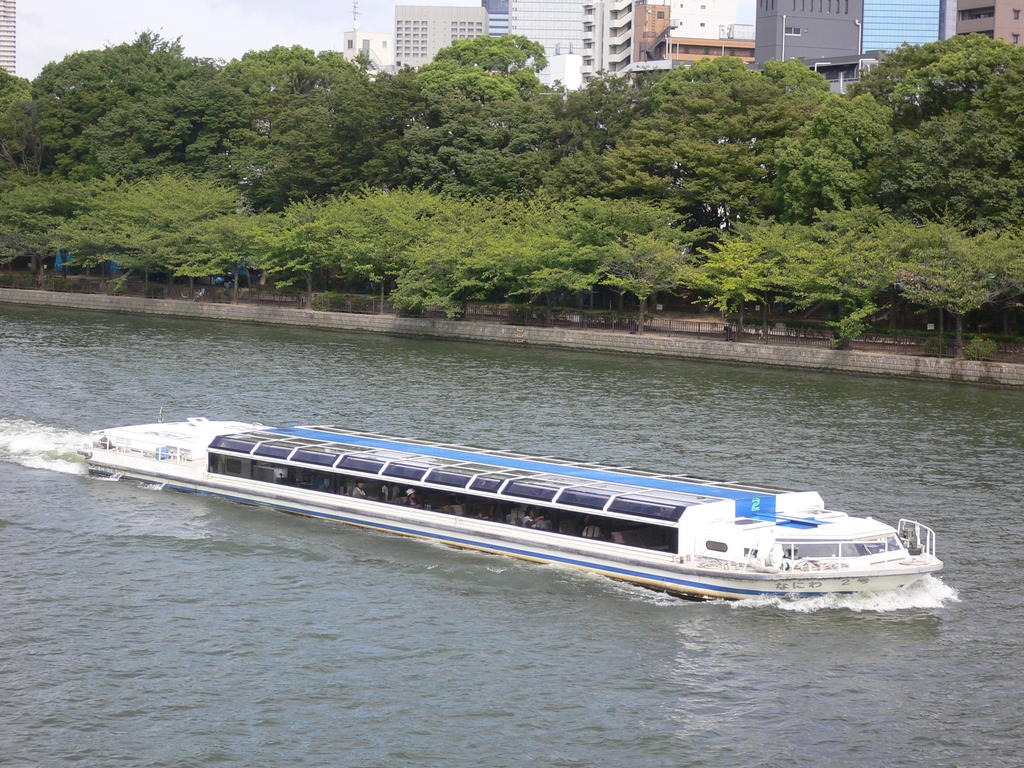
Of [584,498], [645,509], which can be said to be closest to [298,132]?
[584,498]

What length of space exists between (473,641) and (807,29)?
429ft

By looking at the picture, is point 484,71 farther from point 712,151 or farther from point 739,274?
point 739,274

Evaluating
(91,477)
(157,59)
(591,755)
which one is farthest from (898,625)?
(157,59)

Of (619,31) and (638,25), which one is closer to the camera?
(638,25)

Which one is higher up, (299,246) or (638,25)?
(638,25)

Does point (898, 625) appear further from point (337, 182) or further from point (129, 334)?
point (337, 182)

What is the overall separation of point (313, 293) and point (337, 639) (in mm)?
66981

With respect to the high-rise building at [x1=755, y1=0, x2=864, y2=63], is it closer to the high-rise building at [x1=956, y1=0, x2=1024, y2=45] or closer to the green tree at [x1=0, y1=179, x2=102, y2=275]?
the high-rise building at [x1=956, y1=0, x2=1024, y2=45]

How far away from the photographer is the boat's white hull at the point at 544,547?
2558cm

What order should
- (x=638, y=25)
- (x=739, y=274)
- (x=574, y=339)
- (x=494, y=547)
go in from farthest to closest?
(x=638, y=25) < (x=574, y=339) < (x=739, y=274) < (x=494, y=547)

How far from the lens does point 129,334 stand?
74062 mm

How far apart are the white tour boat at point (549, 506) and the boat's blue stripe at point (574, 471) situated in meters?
0.05

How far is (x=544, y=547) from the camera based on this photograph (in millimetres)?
28203

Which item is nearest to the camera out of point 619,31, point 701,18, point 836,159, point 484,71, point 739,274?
point 739,274
